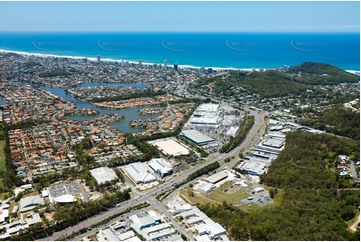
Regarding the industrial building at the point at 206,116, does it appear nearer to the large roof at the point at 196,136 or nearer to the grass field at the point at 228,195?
the large roof at the point at 196,136

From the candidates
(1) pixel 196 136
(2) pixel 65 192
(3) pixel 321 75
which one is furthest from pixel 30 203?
(3) pixel 321 75

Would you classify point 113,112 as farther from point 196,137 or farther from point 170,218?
point 170,218

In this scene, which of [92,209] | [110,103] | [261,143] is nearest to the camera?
[92,209]

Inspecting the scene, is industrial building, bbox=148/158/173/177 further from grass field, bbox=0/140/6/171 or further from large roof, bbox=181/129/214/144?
grass field, bbox=0/140/6/171

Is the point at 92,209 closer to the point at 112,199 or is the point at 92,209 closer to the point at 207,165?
the point at 112,199

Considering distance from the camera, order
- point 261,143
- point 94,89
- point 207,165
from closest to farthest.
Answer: point 207,165
point 261,143
point 94,89

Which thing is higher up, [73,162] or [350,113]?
[350,113]

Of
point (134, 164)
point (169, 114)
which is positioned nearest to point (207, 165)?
point (134, 164)
